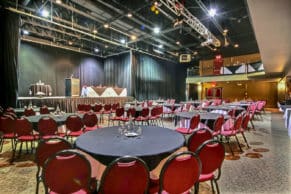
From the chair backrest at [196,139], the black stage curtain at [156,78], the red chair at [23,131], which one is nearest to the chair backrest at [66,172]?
the chair backrest at [196,139]

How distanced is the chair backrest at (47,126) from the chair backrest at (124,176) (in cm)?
285

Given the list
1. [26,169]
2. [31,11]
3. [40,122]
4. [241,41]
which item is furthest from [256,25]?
[241,41]

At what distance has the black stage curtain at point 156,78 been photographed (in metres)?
17.2

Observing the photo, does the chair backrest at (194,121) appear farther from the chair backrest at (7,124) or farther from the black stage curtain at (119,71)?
the black stage curtain at (119,71)

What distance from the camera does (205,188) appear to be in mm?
2748

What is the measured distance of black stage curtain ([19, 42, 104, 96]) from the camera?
522 inches

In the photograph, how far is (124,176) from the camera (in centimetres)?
145

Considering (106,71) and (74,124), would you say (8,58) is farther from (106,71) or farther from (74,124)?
(106,71)

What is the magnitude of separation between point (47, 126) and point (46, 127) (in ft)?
0.09

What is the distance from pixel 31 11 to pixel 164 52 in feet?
38.4

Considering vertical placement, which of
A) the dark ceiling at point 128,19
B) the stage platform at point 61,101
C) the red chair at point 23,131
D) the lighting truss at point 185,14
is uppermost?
the dark ceiling at point 128,19

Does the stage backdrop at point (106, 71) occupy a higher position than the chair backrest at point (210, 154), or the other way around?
the stage backdrop at point (106, 71)

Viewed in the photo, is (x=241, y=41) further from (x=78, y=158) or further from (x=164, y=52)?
(x=78, y=158)

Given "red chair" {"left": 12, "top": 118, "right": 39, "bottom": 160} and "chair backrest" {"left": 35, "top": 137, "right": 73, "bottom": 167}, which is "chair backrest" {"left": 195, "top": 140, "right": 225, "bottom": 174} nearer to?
"chair backrest" {"left": 35, "top": 137, "right": 73, "bottom": 167}
